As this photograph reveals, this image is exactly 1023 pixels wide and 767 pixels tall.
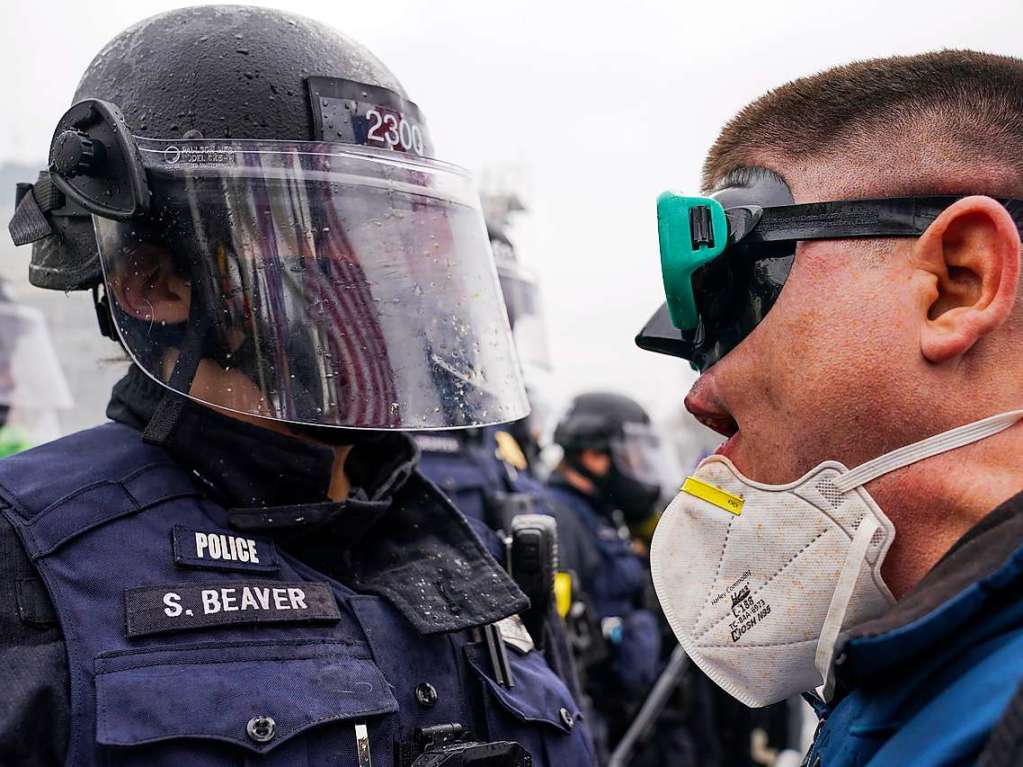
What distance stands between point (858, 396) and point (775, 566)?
0.30m

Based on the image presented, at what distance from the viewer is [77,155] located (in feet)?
5.66

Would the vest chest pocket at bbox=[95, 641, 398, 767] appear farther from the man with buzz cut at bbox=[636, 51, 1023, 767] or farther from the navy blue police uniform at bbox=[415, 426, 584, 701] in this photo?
the navy blue police uniform at bbox=[415, 426, 584, 701]

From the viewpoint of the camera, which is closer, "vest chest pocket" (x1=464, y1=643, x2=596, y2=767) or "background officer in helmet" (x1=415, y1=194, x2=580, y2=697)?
"vest chest pocket" (x1=464, y1=643, x2=596, y2=767)

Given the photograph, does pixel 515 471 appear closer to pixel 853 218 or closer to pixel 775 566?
pixel 775 566

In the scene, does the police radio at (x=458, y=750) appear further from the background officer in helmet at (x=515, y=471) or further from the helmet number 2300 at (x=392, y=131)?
the helmet number 2300 at (x=392, y=131)

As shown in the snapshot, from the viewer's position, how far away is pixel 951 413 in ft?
4.48

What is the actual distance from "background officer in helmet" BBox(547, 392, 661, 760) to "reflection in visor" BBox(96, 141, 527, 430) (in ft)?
13.5

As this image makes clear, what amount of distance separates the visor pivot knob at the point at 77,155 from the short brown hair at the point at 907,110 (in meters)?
1.14

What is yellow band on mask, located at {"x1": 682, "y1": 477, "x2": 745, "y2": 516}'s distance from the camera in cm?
158

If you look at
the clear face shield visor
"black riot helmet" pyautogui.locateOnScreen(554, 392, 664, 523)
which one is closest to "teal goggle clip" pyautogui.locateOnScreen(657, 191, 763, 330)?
"black riot helmet" pyautogui.locateOnScreen(554, 392, 664, 523)

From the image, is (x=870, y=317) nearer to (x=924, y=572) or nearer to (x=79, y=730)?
(x=924, y=572)

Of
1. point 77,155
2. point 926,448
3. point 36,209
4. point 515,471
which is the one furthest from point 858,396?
point 515,471

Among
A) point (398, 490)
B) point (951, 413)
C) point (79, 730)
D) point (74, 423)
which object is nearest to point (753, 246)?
point (951, 413)

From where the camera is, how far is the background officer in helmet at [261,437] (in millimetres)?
1465
